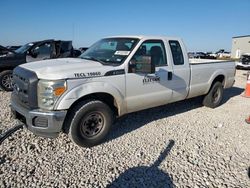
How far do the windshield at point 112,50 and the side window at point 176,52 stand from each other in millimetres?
1029

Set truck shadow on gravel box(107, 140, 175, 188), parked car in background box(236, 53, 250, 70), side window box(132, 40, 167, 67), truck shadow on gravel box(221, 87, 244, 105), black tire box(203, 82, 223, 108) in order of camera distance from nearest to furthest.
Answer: truck shadow on gravel box(107, 140, 175, 188), side window box(132, 40, 167, 67), black tire box(203, 82, 223, 108), truck shadow on gravel box(221, 87, 244, 105), parked car in background box(236, 53, 250, 70)

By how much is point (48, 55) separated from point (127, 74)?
563 centimetres

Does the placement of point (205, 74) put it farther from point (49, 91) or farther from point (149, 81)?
point (49, 91)

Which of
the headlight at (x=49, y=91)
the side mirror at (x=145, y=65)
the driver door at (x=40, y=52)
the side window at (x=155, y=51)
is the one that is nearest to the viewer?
the headlight at (x=49, y=91)

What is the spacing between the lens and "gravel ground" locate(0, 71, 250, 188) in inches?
123

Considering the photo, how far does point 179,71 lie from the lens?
17.0 ft

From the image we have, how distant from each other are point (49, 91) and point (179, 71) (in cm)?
297

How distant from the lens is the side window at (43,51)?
27.9ft

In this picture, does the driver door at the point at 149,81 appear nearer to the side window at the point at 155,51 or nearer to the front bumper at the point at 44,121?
the side window at the point at 155,51

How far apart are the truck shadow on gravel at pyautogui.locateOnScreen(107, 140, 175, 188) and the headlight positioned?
4.90ft

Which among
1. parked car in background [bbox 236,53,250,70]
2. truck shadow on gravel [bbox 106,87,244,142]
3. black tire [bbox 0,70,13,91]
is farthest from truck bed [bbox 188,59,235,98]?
parked car in background [bbox 236,53,250,70]

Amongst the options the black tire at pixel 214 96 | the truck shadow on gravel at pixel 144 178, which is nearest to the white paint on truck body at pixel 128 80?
the black tire at pixel 214 96

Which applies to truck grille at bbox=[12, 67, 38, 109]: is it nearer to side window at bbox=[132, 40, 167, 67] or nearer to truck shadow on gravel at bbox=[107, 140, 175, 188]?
truck shadow on gravel at bbox=[107, 140, 175, 188]

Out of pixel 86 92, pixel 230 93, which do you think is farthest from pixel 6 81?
pixel 230 93
